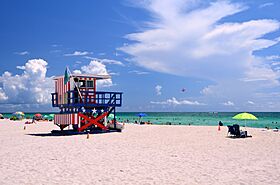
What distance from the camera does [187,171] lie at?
8.78 m

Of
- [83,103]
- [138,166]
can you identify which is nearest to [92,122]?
[83,103]

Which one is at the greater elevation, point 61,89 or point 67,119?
point 61,89

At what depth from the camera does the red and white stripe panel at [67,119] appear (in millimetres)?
21828

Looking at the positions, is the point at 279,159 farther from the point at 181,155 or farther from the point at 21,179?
the point at 21,179

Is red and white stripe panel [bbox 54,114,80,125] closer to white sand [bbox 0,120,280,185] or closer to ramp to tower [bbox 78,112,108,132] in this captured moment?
ramp to tower [bbox 78,112,108,132]

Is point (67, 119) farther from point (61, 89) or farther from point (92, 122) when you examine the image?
point (61, 89)

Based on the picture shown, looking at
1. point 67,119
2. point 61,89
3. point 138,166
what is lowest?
point 138,166

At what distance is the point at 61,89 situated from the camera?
2386cm

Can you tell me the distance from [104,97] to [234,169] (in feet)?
49.3

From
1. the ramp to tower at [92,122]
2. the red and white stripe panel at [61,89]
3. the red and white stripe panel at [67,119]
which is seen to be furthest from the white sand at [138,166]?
the red and white stripe panel at [61,89]

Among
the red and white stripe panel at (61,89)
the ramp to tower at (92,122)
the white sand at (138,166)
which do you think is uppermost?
the red and white stripe panel at (61,89)

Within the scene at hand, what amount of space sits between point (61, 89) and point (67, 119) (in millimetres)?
2741

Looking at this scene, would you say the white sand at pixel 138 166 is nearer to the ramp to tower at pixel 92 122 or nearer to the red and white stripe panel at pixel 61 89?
the ramp to tower at pixel 92 122

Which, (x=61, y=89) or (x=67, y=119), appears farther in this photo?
(x=61, y=89)
